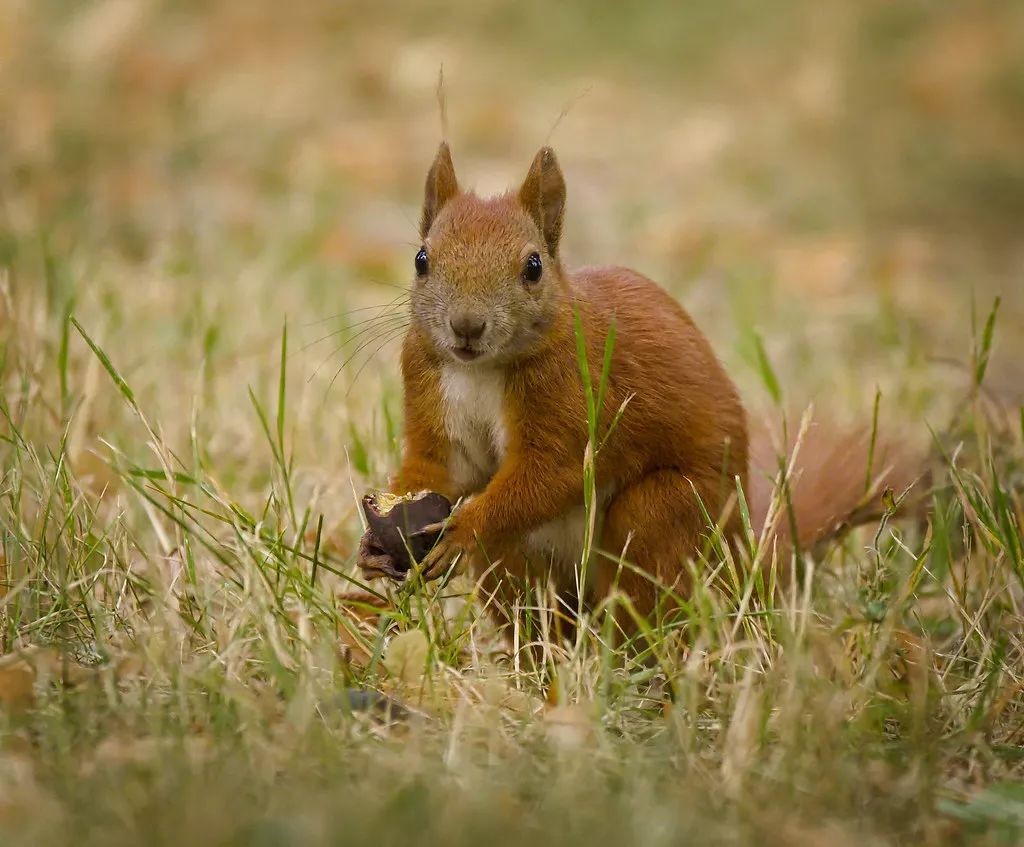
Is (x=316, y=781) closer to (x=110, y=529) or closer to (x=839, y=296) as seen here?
(x=110, y=529)

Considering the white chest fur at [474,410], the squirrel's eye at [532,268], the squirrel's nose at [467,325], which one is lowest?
the white chest fur at [474,410]

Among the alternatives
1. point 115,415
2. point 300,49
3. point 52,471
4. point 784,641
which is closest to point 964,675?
point 784,641

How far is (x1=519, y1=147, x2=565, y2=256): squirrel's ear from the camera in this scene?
2.62 meters

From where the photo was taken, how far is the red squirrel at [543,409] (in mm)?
2465

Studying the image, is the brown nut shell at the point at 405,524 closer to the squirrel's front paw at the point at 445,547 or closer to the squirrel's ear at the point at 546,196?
the squirrel's front paw at the point at 445,547

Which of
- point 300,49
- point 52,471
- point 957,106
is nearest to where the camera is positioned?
point 52,471

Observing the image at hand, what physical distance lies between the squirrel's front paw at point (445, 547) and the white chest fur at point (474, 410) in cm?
20

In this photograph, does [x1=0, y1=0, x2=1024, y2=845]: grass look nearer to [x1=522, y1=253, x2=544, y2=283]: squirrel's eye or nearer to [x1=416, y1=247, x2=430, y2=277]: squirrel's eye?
[x1=416, y1=247, x2=430, y2=277]: squirrel's eye

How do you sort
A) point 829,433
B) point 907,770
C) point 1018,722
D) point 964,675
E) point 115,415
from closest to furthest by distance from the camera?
point 907,770 → point 1018,722 → point 964,675 → point 829,433 → point 115,415

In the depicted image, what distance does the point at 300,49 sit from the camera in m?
9.73

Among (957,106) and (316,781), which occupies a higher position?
(957,106)

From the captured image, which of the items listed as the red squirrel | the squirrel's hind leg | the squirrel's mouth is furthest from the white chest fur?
the squirrel's hind leg

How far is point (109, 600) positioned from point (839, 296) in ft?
14.0

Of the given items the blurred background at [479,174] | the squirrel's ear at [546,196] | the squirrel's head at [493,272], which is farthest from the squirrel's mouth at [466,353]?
the blurred background at [479,174]
